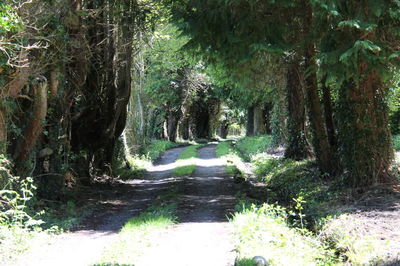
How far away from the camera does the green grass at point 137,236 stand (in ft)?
23.9

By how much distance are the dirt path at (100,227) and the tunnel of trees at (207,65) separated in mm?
1579

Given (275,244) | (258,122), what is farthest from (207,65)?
(258,122)

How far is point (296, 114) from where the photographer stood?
18.8 meters

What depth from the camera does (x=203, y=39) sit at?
11.1 m

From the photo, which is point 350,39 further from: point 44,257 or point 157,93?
point 157,93

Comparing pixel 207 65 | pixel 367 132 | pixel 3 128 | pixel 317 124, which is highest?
pixel 207 65

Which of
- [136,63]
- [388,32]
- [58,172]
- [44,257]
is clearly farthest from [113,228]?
[136,63]

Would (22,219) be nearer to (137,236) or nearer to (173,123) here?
(137,236)

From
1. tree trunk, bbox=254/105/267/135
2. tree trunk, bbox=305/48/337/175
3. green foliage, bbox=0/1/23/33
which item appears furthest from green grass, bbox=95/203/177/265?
tree trunk, bbox=254/105/267/135

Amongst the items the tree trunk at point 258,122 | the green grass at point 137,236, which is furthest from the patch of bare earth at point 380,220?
the tree trunk at point 258,122

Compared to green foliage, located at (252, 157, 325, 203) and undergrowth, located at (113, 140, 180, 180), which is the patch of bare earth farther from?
undergrowth, located at (113, 140, 180, 180)

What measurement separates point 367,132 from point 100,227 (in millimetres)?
6903

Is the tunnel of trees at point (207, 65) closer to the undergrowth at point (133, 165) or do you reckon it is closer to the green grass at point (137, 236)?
the undergrowth at point (133, 165)

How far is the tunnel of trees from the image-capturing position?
9578mm
